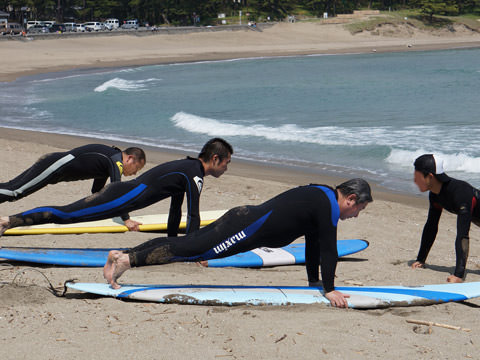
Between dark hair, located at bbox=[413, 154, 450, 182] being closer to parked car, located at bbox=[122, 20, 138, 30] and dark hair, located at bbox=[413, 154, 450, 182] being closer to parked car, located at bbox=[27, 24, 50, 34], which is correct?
parked car, located at bbox=[27, 24, 50, 34]

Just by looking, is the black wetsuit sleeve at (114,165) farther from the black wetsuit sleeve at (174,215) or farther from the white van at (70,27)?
the white van at (70,27)

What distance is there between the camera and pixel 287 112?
2177cm

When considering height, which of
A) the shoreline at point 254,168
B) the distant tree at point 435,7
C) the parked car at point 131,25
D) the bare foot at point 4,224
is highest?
the distant tree at point 435,7

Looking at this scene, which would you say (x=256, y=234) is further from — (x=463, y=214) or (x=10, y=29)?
(x=10, y=29)

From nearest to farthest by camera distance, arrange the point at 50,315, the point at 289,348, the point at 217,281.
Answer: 1. the point at 289,348
2. the point at 50,315
3. the point at 217,281

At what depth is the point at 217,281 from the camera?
5.16 m

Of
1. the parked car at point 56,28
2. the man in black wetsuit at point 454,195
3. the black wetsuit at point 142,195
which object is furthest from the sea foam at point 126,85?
the parked car at point 56,28

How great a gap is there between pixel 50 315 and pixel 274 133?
42.3 feet

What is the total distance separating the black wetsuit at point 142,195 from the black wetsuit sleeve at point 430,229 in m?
2.25

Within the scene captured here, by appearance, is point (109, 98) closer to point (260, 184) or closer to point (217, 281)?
point (260, 184)

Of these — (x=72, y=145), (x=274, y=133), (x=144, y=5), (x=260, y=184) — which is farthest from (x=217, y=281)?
(x=144, y=5)

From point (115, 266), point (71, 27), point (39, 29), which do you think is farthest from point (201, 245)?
point (71, 27)

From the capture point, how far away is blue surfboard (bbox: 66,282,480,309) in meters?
4.26

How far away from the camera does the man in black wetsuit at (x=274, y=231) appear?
4.18 metres
